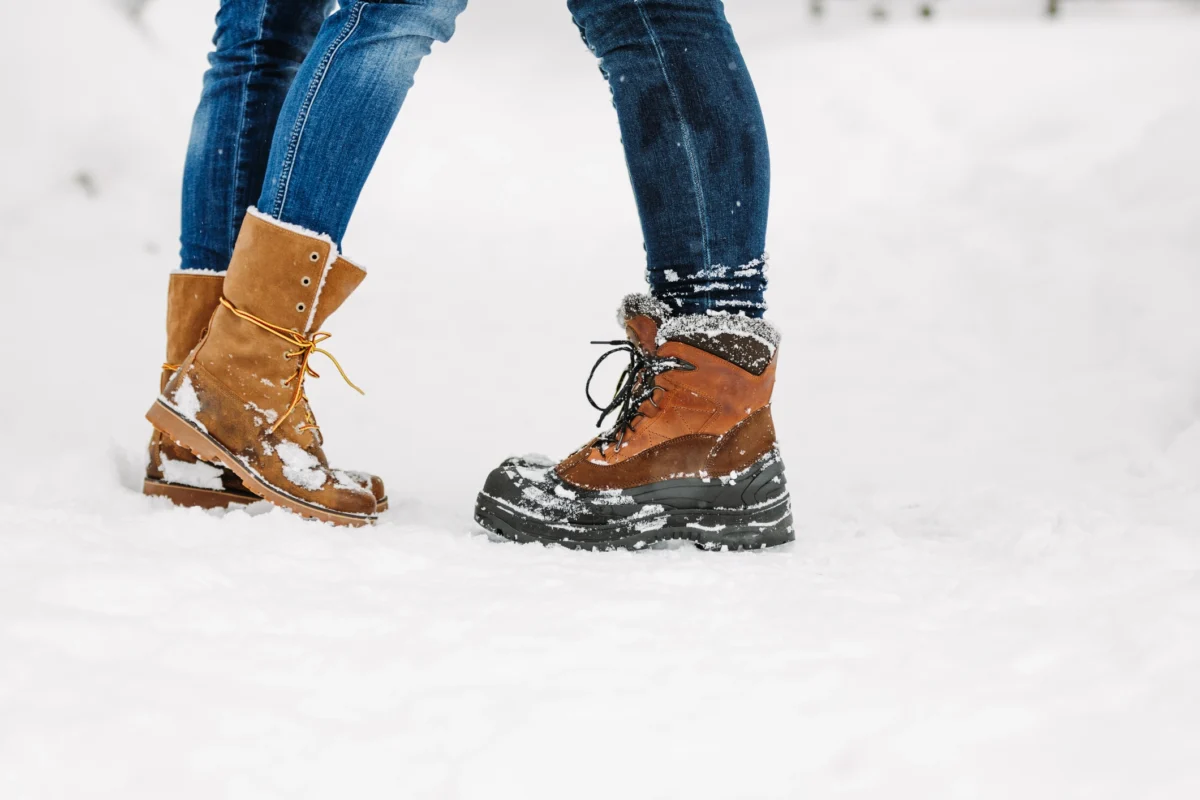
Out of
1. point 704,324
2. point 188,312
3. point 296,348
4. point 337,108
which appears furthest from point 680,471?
point 188,312

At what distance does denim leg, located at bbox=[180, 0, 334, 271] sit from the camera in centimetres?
150

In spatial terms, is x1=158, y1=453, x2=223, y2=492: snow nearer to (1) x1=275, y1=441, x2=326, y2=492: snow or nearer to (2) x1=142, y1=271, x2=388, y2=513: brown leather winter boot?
(2) x1=142, y1=271, x2=388, y2=513: brown leather winter boot

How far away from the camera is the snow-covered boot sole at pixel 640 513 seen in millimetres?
1319

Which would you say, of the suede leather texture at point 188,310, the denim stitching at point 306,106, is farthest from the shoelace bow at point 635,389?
the suede leather texture at point 188,310

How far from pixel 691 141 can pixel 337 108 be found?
0.50 meters

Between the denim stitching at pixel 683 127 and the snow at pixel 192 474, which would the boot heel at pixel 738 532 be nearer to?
the denim stitching at pixel 683 127

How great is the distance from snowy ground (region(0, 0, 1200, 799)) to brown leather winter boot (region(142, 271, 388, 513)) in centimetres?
8

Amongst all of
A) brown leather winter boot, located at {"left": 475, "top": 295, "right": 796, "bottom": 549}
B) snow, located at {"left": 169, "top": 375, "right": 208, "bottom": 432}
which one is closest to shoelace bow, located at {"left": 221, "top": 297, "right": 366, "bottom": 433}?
snow, located at {"left": 169, "top": 375, "right": 208, "bottom": 432}

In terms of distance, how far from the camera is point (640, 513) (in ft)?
4.36

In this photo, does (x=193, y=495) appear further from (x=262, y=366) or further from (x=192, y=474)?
(x=262, y=366)

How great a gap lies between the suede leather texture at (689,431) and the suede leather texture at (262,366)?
1.27 feet

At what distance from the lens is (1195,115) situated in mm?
3252

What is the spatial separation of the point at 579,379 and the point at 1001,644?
6.64 ft

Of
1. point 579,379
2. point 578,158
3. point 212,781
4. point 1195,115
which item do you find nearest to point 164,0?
point 578,158
